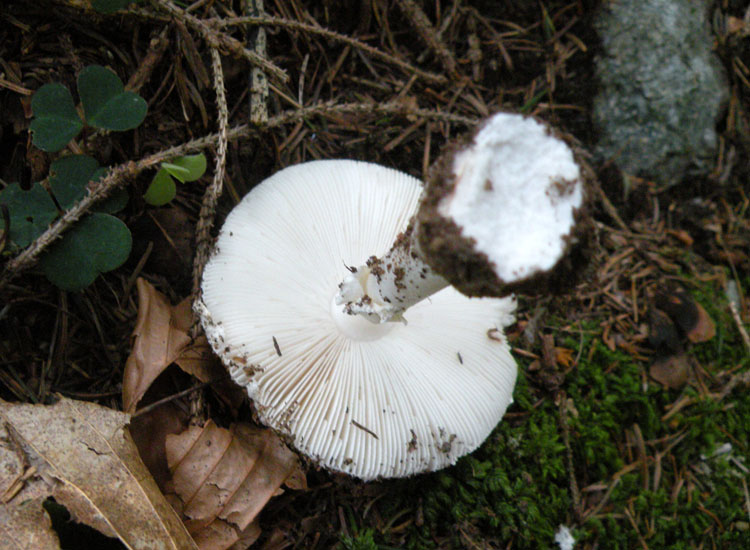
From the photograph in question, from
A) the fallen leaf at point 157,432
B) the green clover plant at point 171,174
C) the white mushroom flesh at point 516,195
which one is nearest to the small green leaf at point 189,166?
the green clover plant at point 171,174

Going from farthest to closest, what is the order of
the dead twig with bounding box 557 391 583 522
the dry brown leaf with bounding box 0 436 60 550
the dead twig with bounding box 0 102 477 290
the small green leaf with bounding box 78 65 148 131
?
1. the dead twig with bounding box 557 391 583 522
2. the small green leaf with bounding box 78 65 148 131
3. the dead twig with bounding box 0 102 477 290
4. the dry brown leaf with bounding box 0 436 60 550

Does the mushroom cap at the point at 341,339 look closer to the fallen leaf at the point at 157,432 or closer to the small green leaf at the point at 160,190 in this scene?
the small green leaf at the point at 160,190

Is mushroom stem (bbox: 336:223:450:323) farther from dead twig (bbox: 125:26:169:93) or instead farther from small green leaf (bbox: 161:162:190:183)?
dead twig (bbox: 125:26:169:93)

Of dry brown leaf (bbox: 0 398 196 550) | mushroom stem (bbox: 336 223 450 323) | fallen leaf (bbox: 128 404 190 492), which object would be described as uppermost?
mushroom stem (bbox: 336 223 450 323)

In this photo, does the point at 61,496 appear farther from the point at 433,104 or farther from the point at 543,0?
the point at 543,0

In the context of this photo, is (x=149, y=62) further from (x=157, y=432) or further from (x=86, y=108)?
(x=157, y=432)

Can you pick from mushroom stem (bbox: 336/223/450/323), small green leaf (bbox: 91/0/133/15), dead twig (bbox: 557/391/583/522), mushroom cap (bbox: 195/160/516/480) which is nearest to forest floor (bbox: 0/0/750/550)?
dead twig (bbox: 557/391/583/522)

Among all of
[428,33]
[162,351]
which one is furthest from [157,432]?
[428,33]

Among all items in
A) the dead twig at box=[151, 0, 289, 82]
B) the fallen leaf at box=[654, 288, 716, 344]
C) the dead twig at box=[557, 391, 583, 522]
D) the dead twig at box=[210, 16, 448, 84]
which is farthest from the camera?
the fallen leaf at box=[654, 288, 716, 344]
